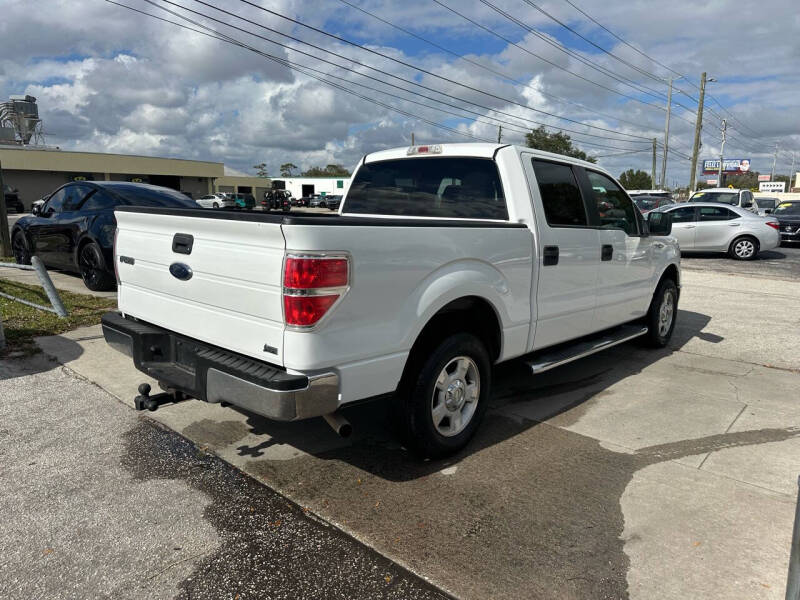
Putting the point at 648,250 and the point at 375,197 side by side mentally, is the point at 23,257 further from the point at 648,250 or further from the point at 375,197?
the point at 648,250

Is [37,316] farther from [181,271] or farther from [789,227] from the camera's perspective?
[789,227]

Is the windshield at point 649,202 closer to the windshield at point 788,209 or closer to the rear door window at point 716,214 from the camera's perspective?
the windshield at point 788,209

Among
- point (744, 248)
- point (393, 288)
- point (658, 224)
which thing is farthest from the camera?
point (744, 248)

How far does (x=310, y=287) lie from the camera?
8.71ft

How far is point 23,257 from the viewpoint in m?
10.2

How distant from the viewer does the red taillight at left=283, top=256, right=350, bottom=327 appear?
104 inches

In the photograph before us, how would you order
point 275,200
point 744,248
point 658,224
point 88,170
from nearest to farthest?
point 658,224 → point 744,248 → point 275,200 → point 88,170

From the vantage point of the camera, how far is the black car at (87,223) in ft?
25.7

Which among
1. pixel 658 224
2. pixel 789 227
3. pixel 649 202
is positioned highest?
pixel 649 202

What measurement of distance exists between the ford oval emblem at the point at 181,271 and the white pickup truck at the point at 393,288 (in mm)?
12

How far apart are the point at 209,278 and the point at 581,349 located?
302 cm

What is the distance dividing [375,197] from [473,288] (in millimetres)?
1659

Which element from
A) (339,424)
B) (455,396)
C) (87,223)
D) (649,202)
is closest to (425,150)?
(455,396)

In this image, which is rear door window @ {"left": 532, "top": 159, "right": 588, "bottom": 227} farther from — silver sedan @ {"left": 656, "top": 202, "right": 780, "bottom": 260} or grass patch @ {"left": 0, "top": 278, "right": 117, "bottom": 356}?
silver sedan @ {"left": 656, "top": 202, "right": 780, "bottom": 260}
